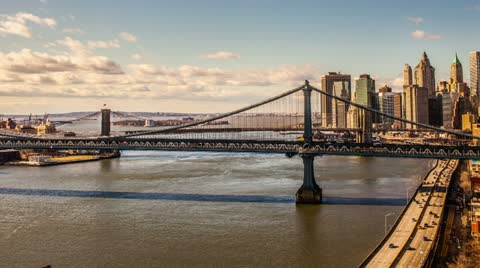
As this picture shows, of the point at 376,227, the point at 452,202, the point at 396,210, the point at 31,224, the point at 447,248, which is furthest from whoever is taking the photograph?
the point at 452,202

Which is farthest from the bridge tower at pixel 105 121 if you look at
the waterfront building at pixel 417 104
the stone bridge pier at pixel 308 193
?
the waterfront building at pixel 417 104

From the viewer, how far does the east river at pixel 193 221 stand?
25.6m

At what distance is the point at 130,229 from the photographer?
1236 inches

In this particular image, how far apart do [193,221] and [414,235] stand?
1475 centimetres

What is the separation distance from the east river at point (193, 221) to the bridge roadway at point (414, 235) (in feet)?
4.20

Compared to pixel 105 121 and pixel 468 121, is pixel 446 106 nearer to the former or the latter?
pixel 468 121

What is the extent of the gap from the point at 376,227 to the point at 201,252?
12.0m

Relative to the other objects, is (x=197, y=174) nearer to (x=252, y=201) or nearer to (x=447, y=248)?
(x=252, y=201)

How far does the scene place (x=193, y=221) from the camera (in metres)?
33.1

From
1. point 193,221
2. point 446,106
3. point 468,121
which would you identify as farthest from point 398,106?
point 193,221

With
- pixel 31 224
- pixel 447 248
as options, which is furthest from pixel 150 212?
pixel 447 248

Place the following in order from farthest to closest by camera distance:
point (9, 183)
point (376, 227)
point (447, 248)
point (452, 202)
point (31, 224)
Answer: point (9, 183) < point (452, 202) < point (31, 224) < point (376, 227) < point (447, 248)

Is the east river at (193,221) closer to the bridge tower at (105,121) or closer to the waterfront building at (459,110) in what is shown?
the bridge tower at (105,121)

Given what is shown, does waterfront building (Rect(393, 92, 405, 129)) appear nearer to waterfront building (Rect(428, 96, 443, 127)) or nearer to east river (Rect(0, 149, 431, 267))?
waterfront building (Rect(428, 96, 443, 127))
